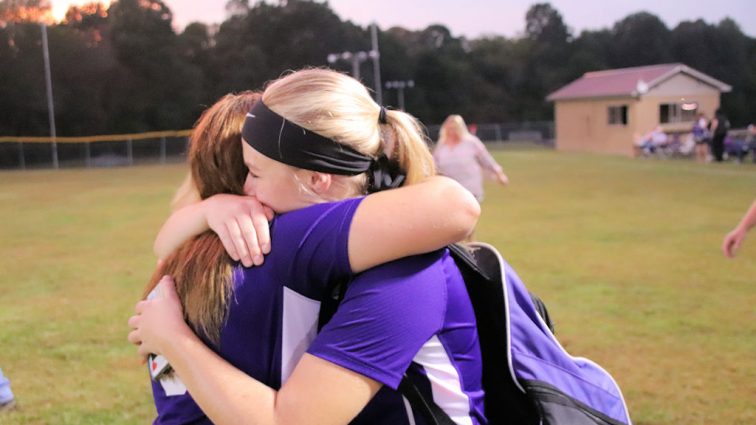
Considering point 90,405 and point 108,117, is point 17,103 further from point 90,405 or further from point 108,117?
point 90,405

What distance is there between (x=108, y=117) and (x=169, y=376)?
5474cm

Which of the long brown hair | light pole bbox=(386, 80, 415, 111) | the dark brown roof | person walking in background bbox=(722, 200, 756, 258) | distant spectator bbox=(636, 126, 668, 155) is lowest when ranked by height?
distant spectator bbox=(636, 126, 668, 155)

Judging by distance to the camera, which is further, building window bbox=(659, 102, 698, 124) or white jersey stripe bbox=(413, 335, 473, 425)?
building window bbox=(659, 102, 698, 124)

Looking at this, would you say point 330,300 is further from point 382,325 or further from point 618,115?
point 618,115

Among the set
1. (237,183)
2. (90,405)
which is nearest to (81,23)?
(90,405)

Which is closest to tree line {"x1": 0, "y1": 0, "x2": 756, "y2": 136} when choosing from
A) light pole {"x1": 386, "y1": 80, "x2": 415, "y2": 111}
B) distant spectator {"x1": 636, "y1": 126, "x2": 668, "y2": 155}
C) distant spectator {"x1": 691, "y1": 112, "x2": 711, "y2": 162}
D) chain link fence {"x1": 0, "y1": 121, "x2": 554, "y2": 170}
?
light pole {"x1": 386, "y1": 80, "x2": 415, "y2": 111}

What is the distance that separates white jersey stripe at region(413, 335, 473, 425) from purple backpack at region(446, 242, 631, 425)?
130 millimetres

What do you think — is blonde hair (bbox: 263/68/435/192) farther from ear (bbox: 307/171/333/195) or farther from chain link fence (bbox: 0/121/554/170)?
chain link fence (bbox: 0/121/554/170)

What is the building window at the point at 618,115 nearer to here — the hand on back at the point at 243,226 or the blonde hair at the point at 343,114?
the blonde hair at the point at 343,114

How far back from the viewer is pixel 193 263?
1646 millimetres

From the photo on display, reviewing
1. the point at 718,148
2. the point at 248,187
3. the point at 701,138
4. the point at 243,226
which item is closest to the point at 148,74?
the point at 701,138

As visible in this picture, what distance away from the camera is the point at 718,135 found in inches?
1184

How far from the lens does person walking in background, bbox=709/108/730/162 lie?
29.7m

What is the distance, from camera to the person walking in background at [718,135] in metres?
29.7
